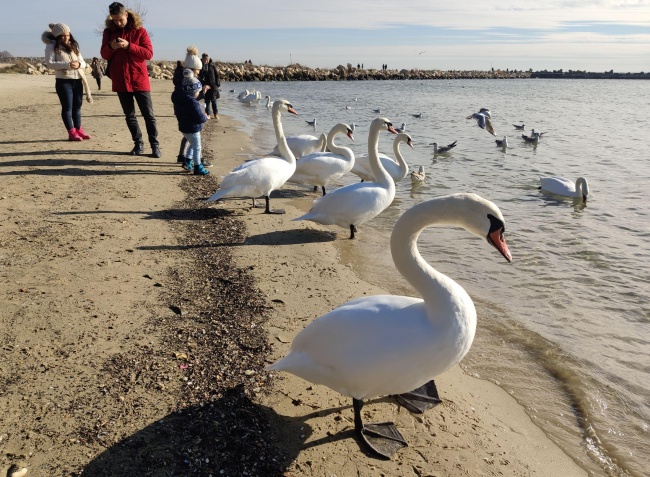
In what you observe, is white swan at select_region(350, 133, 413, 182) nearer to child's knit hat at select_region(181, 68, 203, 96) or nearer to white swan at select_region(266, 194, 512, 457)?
child's knit hat at select_region(181, 68, 203, 96)

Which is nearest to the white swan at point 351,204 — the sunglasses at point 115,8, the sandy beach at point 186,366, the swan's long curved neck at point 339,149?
the sandy beach at point 186,366

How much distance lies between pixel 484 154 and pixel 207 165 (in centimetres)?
852

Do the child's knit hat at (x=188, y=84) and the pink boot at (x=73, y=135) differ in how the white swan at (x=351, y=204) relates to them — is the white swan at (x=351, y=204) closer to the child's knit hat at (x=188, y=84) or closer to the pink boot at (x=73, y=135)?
the child's knit hat at (x=188, y=84)

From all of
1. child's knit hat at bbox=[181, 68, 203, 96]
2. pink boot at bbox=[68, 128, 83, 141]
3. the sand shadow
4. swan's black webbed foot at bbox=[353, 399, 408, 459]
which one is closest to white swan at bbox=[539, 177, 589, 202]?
child's knit hat at bbox=[181, 68, 203, 96]

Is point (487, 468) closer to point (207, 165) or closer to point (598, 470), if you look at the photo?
point (598, 470)

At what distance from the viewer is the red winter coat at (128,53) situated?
8.37 m

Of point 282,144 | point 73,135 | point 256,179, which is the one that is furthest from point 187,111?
point 73,135

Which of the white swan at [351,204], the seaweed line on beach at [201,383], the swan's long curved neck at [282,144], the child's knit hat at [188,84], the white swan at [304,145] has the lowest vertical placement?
the seaweed line on beach at [201,383]

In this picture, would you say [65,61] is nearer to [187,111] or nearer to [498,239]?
[187,111]

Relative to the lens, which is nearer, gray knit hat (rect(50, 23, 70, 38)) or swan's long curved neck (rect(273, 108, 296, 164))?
swan's long curved neck (rect(273, 108, 296, 164))

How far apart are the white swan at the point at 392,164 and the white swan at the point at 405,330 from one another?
21.2 feet

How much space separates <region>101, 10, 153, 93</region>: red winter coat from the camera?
837 centimetres

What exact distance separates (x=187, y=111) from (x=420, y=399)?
6526mm

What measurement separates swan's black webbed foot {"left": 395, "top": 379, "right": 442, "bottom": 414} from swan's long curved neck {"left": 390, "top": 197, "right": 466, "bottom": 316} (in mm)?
891
